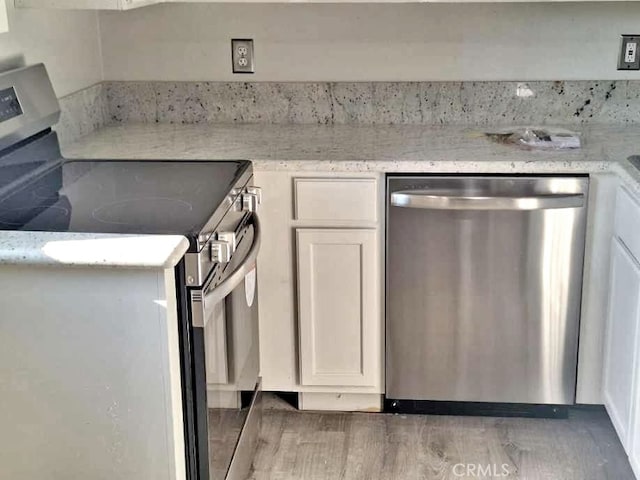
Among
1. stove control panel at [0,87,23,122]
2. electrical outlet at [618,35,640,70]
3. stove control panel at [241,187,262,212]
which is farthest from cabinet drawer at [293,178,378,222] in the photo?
electrical outlet at [618,35,640,70]

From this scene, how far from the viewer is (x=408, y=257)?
244 centimetres

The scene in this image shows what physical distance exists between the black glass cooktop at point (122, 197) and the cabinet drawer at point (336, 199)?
231 mm

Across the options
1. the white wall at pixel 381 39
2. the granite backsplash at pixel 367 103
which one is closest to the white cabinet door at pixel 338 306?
the granite backsplash at pixel 367 103

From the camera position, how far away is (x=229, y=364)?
1996 millimetres

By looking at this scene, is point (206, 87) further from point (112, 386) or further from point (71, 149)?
point (112, 386)

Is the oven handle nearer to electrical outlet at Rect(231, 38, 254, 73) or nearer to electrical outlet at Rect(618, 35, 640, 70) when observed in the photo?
electrical outlet at Rect(231, 38, 254, 73)

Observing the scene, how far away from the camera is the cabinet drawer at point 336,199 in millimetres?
2393

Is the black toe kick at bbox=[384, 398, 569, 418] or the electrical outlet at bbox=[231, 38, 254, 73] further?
the electrical outlet at bbox=[231, 38, 254, 73]

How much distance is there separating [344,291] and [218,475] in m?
0.77

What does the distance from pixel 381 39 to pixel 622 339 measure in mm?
1242

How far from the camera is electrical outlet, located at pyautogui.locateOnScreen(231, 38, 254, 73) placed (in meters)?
2.85

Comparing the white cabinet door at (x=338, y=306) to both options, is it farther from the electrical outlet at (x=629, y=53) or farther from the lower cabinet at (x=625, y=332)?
the electrical outlet at (x=629, y=53)

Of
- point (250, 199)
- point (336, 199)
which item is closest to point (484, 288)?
point (336, 199)

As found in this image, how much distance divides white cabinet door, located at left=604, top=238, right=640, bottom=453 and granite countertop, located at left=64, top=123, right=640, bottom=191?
24 cm
